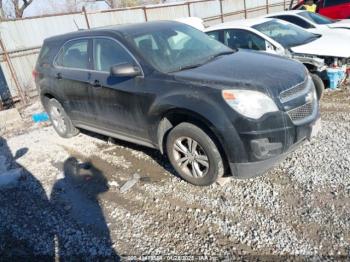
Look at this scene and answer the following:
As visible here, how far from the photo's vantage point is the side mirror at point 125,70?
392cm

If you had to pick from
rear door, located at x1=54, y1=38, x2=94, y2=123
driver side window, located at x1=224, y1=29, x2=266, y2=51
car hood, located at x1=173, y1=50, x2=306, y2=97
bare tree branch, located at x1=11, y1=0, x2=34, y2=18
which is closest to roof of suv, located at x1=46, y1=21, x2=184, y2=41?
rear door, located at x1=54, y1=38, x2=94, y2=123

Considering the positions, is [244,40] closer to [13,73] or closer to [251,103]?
[251,103]

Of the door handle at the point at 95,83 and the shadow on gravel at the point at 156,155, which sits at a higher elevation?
the door handle at the point at 95,83

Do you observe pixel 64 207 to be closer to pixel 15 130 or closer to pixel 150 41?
pixel 150 41

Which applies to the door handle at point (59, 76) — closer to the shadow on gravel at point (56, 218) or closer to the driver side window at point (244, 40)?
the shadow on gravel at point (56, 218)

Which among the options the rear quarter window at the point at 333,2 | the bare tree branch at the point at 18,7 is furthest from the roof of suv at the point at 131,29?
the bare tree branch at the point at 18,7

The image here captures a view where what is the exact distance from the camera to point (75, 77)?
505 cm

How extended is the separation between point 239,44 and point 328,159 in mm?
3917

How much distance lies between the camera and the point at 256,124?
10.9 ft

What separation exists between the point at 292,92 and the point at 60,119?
14.1 feet

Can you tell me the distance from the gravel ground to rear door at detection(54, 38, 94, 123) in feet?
2.75

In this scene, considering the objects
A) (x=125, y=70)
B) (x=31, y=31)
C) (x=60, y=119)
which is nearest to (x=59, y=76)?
(x=60, y=119)

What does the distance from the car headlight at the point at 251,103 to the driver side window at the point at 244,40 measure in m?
3.97

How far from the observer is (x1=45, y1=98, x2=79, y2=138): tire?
19.6 feet
